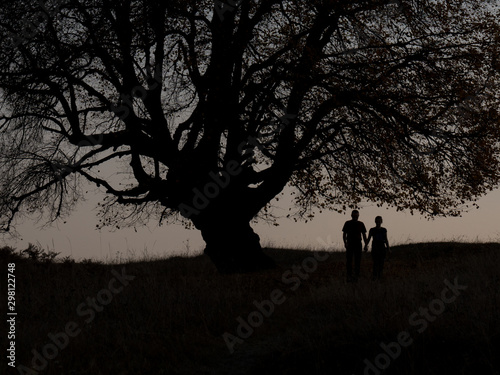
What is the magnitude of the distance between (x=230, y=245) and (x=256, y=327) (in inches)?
318

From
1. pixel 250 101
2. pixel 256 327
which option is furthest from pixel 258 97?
pixel 256 327

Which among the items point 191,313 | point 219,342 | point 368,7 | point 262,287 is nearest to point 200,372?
point 219,342

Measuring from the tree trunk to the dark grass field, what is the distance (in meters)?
3.26

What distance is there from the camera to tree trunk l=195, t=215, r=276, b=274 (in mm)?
18422

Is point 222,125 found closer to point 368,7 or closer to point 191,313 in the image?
point 368,7

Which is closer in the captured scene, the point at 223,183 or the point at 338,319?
the point at 338,319

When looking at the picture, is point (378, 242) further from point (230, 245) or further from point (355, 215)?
point (230, 245)

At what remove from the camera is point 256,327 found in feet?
34.7

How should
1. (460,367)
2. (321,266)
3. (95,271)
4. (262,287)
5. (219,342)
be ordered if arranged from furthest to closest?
(321,266) < (95,271) < (262,287) < (219,342) < (460,367)

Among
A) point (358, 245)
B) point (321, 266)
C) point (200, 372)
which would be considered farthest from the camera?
point (321, 266)

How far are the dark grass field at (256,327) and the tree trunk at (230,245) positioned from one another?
10.7ft

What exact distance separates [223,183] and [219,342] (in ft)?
29.6

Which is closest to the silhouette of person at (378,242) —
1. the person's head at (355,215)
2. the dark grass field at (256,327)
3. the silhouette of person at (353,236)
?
the silhouette of person at (353,236)

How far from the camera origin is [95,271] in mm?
17594
